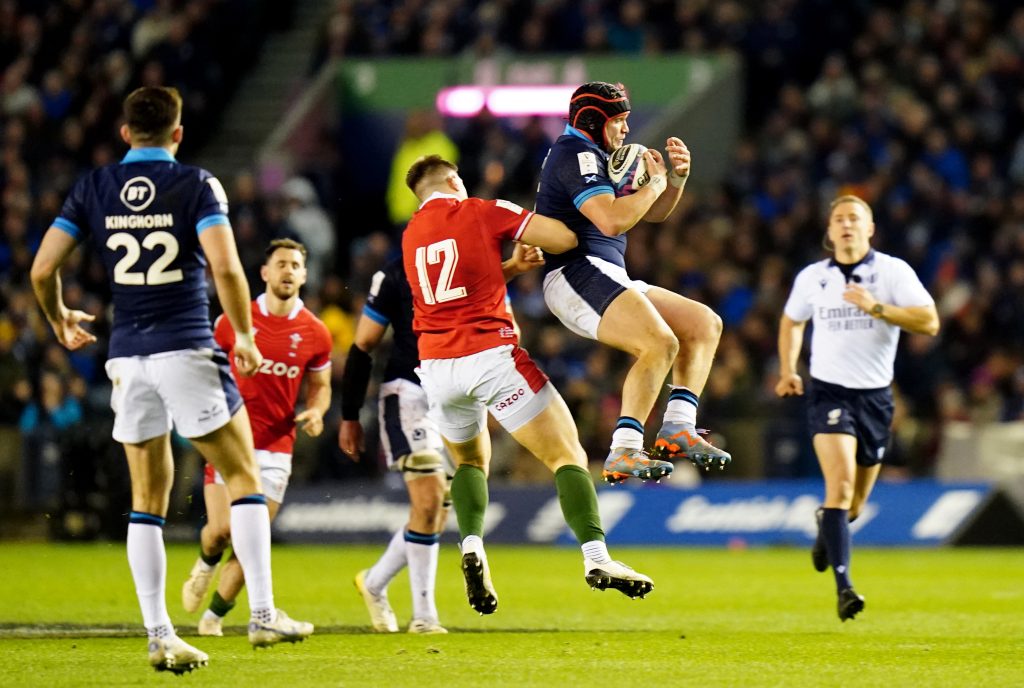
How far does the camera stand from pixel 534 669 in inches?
329

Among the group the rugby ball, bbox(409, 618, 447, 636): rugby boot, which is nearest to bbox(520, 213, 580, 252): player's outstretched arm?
the rugby ball

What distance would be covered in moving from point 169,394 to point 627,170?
2.58m

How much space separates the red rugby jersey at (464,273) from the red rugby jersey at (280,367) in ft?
6.55

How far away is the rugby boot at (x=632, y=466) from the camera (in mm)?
8586

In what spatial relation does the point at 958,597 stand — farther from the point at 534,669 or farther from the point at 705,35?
the point at 705,35

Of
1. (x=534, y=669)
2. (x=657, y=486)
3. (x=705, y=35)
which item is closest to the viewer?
(x=534, y=669)

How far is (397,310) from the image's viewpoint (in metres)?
10.9

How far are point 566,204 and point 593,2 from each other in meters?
17.1

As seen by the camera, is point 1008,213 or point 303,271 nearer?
point 303,271

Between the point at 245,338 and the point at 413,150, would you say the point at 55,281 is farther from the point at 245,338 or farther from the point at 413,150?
the point at 413,150

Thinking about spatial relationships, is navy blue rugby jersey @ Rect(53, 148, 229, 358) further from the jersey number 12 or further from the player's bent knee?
the player's bent knee

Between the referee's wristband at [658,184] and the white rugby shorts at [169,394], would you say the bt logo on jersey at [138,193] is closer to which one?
the white rugby shorts at [169,394]

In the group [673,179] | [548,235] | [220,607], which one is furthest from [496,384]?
[220,607]

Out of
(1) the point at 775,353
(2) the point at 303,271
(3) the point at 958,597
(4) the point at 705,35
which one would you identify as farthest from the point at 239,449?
(4) the point at 705,35
